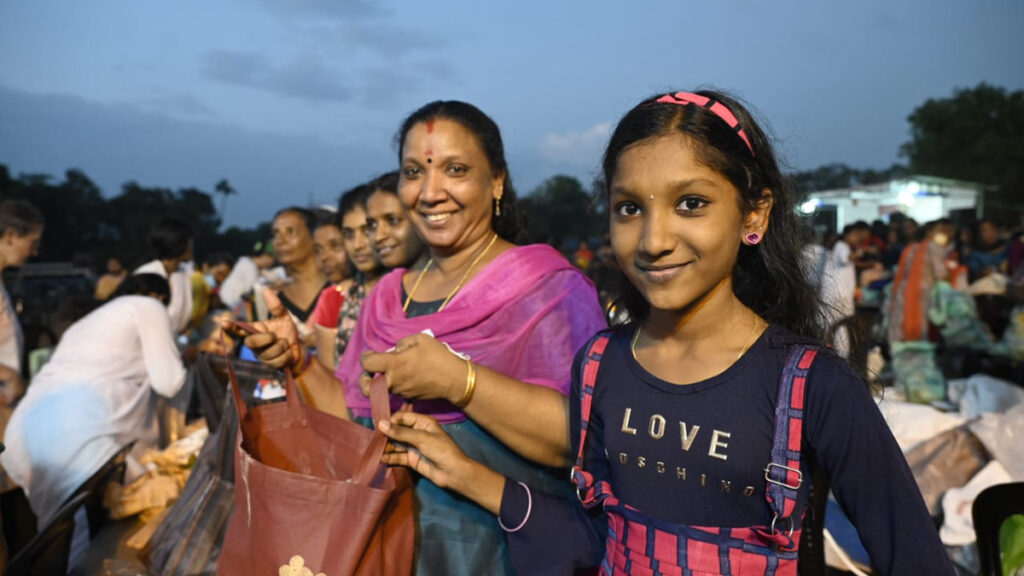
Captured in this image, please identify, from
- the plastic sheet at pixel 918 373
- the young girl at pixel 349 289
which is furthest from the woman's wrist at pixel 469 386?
the plastic sheet at pixel 918 373

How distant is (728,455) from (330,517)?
2.62 ft

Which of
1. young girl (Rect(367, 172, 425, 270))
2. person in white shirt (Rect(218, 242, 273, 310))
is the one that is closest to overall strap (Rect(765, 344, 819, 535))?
young girl (Rect(367, 172, 425, 270))

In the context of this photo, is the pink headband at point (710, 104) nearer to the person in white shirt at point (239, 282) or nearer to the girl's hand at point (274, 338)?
the girl's hand at point (274, 338)

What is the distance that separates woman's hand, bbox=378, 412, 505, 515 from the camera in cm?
148


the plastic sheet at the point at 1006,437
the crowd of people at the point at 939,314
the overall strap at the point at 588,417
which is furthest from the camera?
the crowd of people at the point at 939,314

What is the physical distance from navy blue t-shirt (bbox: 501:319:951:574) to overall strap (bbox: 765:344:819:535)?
0.05ft

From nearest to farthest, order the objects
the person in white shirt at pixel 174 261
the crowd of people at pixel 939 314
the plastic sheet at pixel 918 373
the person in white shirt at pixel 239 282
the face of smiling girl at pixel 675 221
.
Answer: the face of smiling girl at pixel 675 221 → the plastic sheet at pixel 918 373 → the crowd of people at pixel 939 314 → the person in white shirt at pixel 174 261 → the person in white shirt at pixel 239 282

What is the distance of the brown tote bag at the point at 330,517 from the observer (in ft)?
4.68

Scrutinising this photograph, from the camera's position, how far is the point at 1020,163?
3103 centimetres

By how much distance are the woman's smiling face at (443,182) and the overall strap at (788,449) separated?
3.38ft

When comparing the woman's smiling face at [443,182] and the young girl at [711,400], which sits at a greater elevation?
the woman's smiling face at [443,182]

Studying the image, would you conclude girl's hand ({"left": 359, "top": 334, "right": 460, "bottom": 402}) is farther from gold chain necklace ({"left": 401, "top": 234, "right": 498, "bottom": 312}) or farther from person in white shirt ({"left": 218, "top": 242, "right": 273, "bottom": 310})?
person in white shirt ({"left": 218, "top": 242, "right": 273, "bottom": 310})

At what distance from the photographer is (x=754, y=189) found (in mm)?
1296

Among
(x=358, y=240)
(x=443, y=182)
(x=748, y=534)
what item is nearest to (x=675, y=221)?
(x=748, y=534)
